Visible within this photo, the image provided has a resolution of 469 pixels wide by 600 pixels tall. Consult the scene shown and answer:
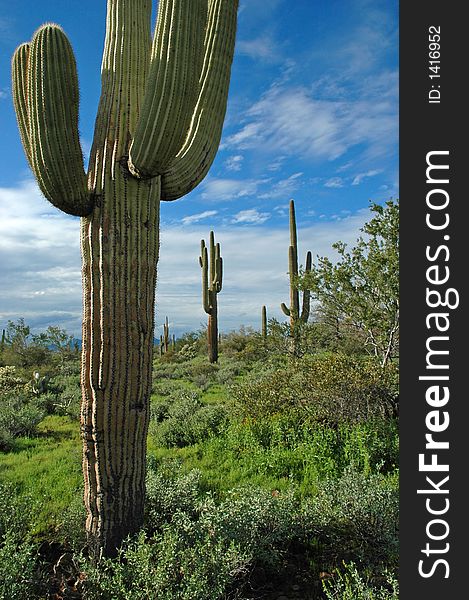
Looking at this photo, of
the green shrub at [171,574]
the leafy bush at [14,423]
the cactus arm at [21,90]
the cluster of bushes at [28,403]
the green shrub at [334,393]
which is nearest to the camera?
the green shrub at [171,574]

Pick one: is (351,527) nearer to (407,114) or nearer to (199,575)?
(199,575)

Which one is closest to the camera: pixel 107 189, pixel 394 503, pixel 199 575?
pixel 199 575

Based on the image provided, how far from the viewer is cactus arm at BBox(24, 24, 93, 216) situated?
342 centimetres

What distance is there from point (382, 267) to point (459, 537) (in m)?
5.99

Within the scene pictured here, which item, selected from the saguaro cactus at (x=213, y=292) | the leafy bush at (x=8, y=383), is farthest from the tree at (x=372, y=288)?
the saguaro cactus at (x=213, y=292)

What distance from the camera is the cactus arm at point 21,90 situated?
12.2ft

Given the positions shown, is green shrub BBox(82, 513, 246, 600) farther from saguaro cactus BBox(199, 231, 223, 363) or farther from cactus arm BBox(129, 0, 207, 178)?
saguaro cactus BBox(199, 231, 223, 363)

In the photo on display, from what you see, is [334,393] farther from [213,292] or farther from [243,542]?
[213,292]

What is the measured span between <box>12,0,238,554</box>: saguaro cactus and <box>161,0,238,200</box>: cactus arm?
322mm

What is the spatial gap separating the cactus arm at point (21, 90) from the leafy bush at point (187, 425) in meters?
5.10

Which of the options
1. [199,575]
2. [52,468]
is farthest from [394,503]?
[52,468]

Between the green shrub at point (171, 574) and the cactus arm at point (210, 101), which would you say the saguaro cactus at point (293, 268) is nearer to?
the cactus arm at point (210, 101)

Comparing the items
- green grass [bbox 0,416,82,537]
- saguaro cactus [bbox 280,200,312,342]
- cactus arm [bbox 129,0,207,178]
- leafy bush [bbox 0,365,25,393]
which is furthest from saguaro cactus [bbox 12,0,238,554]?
saguaro cactus [bbox 280,200,312,342]

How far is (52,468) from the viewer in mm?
6348
